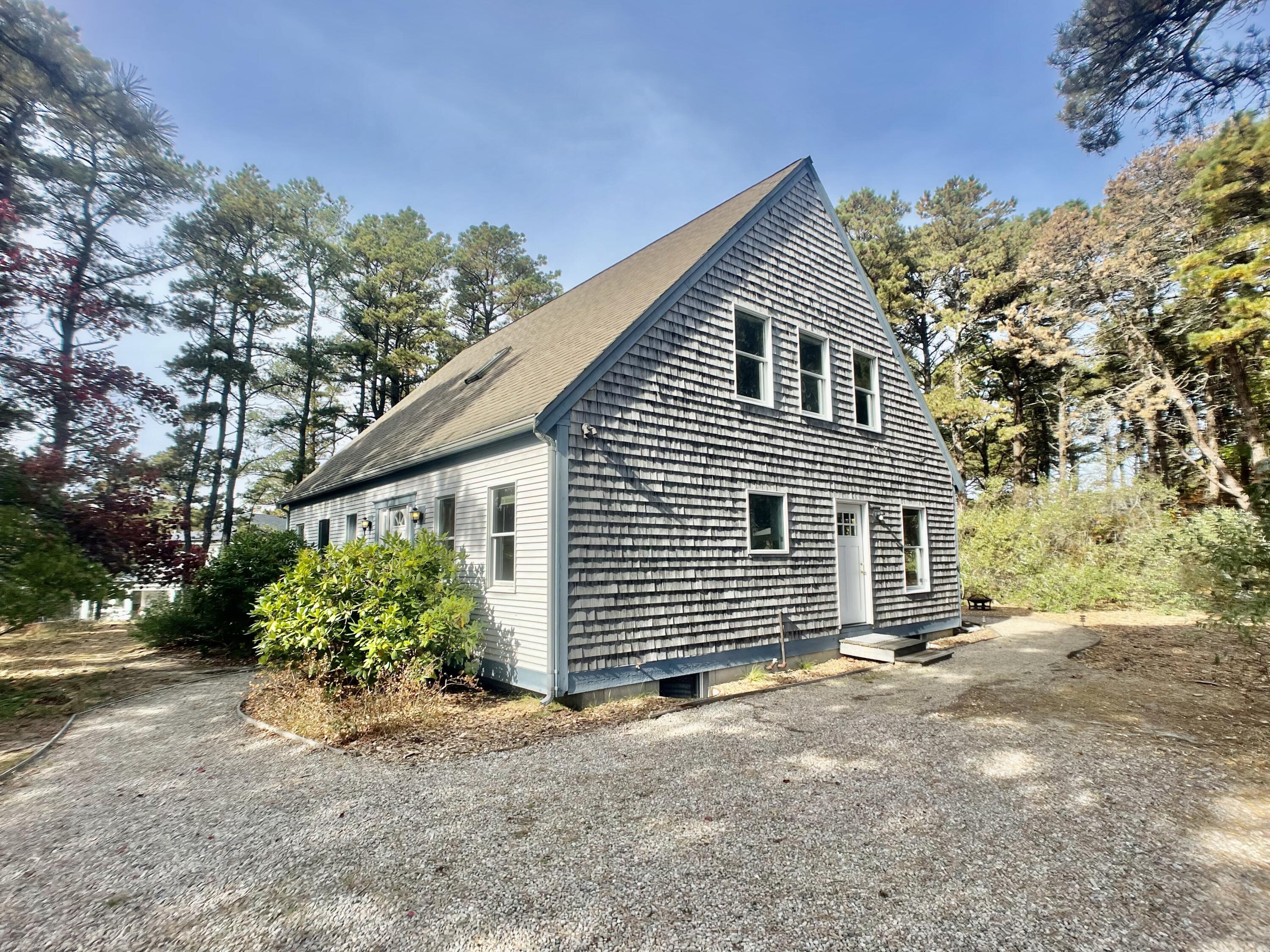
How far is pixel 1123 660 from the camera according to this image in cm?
930

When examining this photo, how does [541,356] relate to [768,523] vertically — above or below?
above

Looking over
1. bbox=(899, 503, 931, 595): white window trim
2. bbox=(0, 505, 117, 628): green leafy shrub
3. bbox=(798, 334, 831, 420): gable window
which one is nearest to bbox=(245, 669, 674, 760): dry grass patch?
bbox=(0, 505, 117, 628): green leafy shrub

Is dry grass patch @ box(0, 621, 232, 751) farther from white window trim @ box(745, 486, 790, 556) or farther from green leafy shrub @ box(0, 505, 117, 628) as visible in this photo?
white window trim @ box(745, 486, 790, 556)

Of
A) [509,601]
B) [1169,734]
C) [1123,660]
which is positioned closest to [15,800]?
[509,601]

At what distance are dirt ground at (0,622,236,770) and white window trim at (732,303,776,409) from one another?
9286 mm

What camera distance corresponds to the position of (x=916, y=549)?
39.0ft

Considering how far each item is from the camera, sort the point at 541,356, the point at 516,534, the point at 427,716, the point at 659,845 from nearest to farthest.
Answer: the point at 659,845 → the point at 427,716 → the point at 516,534 → the point at 541,356

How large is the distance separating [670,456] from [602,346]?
1750 mm

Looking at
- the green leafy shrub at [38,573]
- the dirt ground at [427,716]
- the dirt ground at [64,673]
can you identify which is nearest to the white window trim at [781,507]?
the dirt ground at [427,716]

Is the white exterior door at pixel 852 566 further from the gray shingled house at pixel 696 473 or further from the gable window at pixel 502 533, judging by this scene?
the gable window at pixel 502 533

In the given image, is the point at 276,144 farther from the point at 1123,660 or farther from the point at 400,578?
the point at 1123,660

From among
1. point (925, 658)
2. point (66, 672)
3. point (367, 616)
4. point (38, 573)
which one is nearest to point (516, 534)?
point (367, 616)

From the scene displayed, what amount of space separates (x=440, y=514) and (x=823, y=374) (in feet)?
23.1

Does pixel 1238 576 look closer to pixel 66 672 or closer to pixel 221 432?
pixel 66 672
